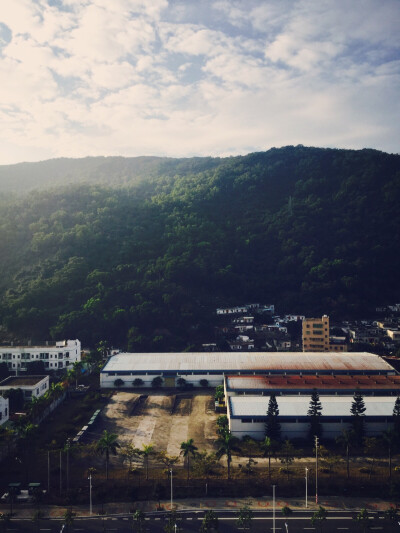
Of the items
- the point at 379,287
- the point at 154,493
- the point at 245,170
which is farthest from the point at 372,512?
the point at 245,170

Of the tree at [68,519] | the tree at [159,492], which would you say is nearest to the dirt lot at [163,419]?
the tree at [159,492]

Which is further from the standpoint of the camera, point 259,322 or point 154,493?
point 259,322

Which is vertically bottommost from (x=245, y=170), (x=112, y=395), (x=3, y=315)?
(x=112, y=395)

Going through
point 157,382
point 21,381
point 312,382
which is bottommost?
point 157,382

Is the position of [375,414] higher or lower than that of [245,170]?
lower

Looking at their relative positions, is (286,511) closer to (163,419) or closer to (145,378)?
(163,419)

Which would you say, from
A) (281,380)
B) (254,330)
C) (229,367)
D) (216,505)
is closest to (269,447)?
(216,505)

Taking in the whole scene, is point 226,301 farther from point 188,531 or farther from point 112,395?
point 188,531
